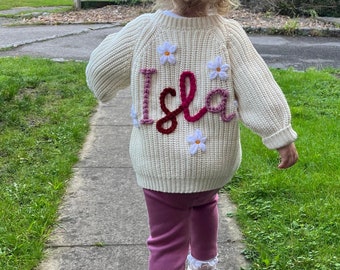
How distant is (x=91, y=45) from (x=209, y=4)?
27.0 feet

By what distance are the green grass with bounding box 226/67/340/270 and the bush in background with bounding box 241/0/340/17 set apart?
9700 mm

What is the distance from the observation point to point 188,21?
214 centimetres

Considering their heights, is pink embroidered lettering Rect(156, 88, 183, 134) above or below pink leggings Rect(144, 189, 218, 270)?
above

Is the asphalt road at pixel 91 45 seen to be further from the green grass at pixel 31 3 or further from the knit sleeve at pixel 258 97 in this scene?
the green grass at pixel 31 3

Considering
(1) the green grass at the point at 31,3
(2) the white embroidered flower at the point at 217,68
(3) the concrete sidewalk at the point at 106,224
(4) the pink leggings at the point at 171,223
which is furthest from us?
(1) the green grass at the point at 31,3

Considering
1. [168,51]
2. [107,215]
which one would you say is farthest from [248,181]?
[168,51]

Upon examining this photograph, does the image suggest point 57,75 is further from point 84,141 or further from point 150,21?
point 150,21

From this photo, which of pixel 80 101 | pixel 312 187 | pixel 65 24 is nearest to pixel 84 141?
pixel 80 101

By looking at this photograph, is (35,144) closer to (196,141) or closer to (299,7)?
(196,141)

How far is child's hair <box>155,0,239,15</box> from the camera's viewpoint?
6.97ft

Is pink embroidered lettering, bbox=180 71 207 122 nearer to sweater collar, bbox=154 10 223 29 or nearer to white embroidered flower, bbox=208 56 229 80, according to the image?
white embroidered flower, bbox=208 56 229 80

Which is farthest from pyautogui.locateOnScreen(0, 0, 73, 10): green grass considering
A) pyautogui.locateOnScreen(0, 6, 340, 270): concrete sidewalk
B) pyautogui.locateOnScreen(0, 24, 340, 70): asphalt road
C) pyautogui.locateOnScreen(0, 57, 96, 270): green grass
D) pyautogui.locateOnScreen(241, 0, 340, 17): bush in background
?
pyautogui.locateOnScreen(0, 6, 340, 270): concrete sidewalk

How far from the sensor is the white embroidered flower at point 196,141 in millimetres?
2131

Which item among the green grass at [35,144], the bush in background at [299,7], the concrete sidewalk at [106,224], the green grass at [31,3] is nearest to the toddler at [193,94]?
the concrete sidewalk at [106,224]
